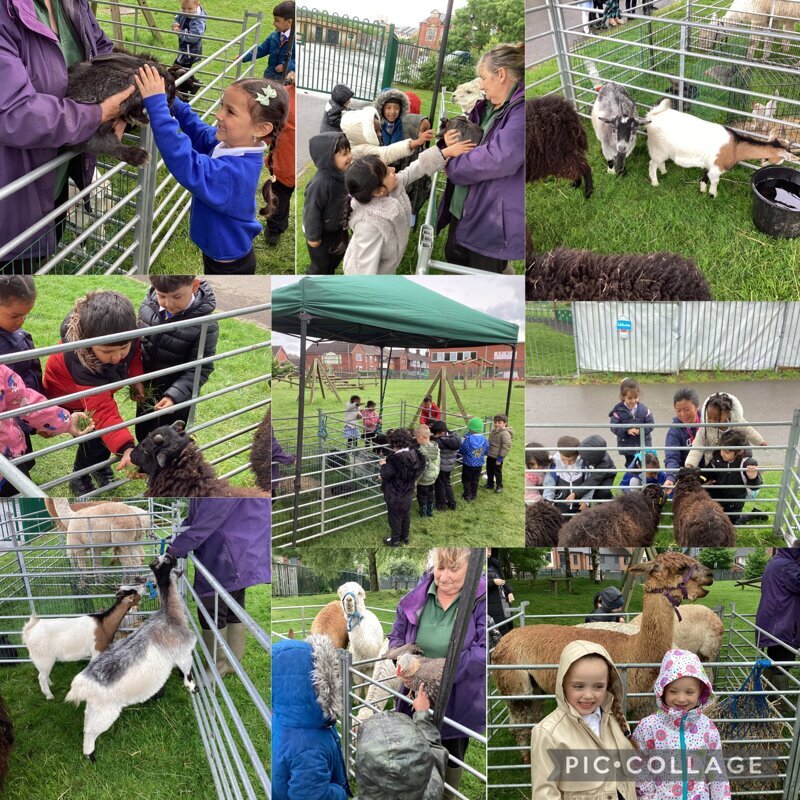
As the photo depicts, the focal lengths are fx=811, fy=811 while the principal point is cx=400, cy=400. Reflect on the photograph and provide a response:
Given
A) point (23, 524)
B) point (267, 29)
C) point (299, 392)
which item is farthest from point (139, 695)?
point (267, 29)

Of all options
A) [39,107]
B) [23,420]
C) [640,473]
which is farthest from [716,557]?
[39,107]

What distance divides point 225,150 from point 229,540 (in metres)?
1.59

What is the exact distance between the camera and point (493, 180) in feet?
10.5

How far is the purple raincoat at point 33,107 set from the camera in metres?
2.85

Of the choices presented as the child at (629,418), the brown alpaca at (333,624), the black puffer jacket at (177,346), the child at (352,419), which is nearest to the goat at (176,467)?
the black puffer jacket at (177,346)

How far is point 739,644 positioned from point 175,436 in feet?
9.28

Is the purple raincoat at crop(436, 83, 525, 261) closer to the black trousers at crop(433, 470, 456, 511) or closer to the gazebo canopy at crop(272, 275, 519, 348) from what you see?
the gazebo canopy at crop(272, 275, 519, 348)

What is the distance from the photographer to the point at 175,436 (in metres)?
3.29

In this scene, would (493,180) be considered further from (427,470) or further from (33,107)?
(33,107)

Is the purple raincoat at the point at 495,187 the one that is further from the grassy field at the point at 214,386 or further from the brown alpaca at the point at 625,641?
the brown alpaca at the point at 625,641

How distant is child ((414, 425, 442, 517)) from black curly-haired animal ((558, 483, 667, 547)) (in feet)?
1.89

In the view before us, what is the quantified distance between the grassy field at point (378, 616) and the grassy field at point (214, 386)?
1.85ft

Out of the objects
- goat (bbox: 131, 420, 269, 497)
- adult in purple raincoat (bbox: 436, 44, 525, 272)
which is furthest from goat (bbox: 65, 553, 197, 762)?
adult in purple raincoat (bbox: 436, 44, 525, 272)

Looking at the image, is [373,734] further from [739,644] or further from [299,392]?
[739,644]
